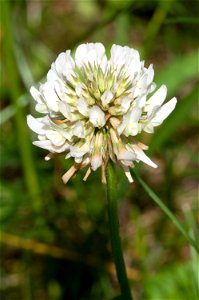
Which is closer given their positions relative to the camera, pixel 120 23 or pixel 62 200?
pixel 62 200

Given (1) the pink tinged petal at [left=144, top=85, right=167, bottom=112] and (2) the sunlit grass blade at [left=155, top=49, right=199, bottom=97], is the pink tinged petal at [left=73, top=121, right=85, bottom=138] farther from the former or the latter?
(2) the sunlit grass blade at [left=155, top=49, right=199, bottom=97]

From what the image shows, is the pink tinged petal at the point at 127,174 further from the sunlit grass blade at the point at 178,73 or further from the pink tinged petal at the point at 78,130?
the sunlit grass blade at the point at 178,73

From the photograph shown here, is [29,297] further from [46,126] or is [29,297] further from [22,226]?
[46,126]

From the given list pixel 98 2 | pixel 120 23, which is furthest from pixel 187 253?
pixel 98 2

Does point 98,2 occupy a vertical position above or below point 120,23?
above

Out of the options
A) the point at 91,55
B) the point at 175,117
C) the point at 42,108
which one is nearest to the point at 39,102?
the point at 42,108

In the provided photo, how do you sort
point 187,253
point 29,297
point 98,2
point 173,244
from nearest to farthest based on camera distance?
point 29,297 < point 173,244 < point 187,253 < point 98,2
